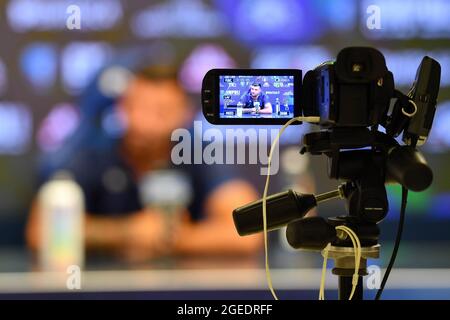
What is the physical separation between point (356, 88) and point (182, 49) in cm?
106

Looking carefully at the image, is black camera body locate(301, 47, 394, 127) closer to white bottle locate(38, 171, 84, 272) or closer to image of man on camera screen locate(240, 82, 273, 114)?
image of man on camera screen locate(240, 82, 273, 114)

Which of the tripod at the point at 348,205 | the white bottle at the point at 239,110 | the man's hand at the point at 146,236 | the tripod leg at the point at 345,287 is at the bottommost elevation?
the man's hand at the point at 146,236

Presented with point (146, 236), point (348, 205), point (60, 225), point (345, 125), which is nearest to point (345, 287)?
point (348, 205)

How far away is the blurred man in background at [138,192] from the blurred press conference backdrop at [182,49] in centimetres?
6

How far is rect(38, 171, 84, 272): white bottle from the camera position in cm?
177

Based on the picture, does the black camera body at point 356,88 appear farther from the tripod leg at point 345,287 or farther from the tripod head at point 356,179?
the tripod leg at point 345,287

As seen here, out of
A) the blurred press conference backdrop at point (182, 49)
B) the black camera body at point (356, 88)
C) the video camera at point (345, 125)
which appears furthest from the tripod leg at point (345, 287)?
the blurred press conference backdrop at point (182, 49)

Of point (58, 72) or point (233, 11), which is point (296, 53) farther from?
point (58, 72)

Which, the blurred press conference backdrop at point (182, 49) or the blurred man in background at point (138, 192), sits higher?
the blurred press conference backdrop at point (182, 49)

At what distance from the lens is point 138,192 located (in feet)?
→ 5.85

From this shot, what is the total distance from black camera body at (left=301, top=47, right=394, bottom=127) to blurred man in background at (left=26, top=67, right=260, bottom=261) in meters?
0.99

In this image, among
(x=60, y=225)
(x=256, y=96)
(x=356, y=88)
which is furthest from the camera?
(x=60, y=225)

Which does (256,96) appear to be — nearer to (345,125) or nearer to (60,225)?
(345,125)

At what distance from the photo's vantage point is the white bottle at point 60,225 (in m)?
1.77
